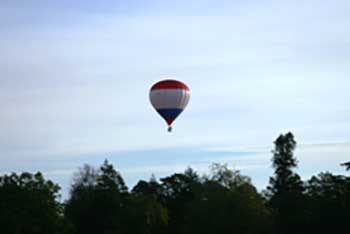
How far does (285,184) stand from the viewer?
102688mm

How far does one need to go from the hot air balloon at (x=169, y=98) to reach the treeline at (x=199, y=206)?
21570 mm

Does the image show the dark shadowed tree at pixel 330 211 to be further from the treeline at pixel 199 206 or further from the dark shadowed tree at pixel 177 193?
the dark shadowed tree at pixel 177 193

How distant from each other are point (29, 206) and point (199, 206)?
1824 centimetres

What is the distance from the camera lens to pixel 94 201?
10850 cm

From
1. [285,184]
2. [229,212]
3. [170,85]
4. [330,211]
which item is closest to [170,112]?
[170,85]

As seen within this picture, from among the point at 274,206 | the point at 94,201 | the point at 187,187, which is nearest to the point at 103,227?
the point at 94,201

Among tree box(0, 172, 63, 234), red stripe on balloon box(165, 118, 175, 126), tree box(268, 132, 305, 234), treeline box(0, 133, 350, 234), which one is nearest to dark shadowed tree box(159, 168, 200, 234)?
treeline box(0, 133, 350, 234)

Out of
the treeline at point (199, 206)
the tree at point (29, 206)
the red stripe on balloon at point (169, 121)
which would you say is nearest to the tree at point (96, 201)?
the treeline at point (199, 206)

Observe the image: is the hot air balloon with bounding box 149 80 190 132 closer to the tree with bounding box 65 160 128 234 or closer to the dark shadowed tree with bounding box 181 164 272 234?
the dark shadowed tree with bounding box 181 164 272 234

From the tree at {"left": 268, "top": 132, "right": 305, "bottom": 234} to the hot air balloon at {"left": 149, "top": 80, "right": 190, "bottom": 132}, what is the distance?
108ft

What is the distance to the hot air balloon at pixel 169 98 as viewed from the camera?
6297 centimetres

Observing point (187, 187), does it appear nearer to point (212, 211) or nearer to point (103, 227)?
point (103, 227)

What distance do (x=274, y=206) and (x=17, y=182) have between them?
28.2 metres

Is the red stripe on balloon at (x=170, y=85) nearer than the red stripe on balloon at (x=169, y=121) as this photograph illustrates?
Yes
